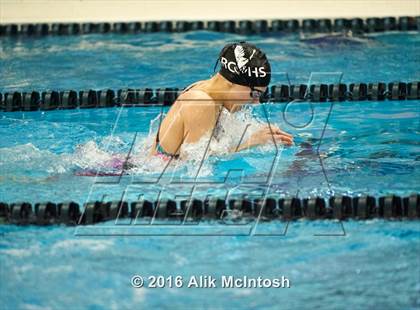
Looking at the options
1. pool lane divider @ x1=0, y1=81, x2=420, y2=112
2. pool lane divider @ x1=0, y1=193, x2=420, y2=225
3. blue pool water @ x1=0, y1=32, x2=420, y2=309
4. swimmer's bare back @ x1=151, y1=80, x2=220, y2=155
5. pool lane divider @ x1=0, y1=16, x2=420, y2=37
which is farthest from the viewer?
pool lane divider @ x1=0, y1=16, x2=420, y2=37

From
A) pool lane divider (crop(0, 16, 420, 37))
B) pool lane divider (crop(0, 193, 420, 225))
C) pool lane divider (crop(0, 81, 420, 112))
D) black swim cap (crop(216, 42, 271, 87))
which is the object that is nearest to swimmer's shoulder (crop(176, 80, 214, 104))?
black swim cap (crop(216, 42, 271, 87))

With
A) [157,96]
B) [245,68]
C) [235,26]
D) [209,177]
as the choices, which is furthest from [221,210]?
[235,26]

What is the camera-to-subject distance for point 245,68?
537 cm

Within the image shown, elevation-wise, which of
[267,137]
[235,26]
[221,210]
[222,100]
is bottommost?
[221,210]

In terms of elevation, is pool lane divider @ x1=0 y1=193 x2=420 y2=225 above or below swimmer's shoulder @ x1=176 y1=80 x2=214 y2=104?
below

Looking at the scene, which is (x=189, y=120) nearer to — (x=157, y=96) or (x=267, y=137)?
(x=267, y=137)

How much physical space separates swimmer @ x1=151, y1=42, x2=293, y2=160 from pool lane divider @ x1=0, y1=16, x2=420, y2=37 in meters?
3.15

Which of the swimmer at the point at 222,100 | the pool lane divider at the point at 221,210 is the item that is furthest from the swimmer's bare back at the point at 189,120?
the pool lane divider at the point at 221,210

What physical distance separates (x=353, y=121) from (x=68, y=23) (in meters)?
3.29

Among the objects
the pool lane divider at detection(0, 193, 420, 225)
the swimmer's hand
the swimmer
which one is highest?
the swimmer

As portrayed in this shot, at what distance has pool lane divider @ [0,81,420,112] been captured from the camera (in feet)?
22.2

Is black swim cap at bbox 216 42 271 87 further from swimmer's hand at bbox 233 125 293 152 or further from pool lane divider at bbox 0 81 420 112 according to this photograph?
pool lane divider at bbox 0 81 420 112

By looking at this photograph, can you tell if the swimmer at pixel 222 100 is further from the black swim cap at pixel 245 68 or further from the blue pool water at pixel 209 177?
the blue pool water at pixel 209 177

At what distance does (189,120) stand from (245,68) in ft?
1.35
